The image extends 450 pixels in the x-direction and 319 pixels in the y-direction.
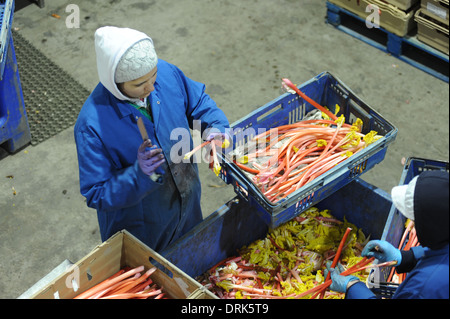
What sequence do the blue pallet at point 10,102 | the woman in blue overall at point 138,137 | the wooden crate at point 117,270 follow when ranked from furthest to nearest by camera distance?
the blue pallet at point 10,102, the woman in blue overall at point 138,137, the wooden crate at point 117,270

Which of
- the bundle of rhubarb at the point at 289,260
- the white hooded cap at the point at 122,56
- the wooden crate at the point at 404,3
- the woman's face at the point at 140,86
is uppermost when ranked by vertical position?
the white hooded cap at the point at 122,56

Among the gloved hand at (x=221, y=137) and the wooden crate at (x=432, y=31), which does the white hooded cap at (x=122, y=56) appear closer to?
the gloved hand at (x=221, y=137)

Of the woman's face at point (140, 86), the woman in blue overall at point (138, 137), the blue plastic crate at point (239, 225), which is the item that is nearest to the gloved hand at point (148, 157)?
the woman in blue overall at point (138, 137)

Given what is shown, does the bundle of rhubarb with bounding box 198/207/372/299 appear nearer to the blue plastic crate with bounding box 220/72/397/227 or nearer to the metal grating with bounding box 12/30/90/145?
the blue plastic crate with bounding box 220/72/397/227

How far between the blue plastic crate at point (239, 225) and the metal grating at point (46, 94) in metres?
2.76

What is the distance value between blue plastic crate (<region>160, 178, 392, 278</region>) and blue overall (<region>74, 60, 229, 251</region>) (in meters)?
0.17

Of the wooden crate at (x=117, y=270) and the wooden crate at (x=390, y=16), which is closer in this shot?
the wooden crate at (x=117, y=270)

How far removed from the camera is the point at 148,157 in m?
3.25

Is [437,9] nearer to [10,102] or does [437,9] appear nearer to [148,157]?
[148,157]

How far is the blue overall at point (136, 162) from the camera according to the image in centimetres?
333

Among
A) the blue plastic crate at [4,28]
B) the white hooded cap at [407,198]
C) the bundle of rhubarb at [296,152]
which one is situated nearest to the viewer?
the white hooded cap at [407,198]

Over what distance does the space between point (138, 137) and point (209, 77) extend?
134 inches

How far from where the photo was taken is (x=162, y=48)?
7.16 m
